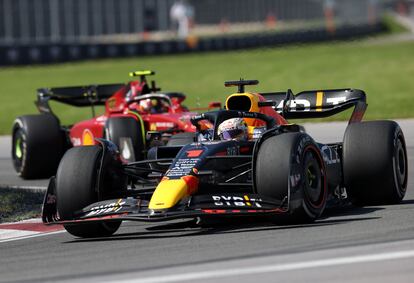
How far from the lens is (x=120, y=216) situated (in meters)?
9.86

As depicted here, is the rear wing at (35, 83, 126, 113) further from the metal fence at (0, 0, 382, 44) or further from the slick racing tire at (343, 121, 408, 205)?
the metal fence at (0, 0, 382, 44)

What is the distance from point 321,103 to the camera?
12773 mm

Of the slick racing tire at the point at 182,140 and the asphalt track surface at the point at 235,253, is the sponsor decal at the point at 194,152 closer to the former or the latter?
the asphalt track surface at the point at 235,253

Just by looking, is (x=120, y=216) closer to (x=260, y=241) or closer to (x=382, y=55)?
(x=260, y=241)

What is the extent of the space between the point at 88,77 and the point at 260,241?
32.5 meters

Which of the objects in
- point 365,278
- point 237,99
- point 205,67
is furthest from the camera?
point 205,67

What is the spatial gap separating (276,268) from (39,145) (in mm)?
10162

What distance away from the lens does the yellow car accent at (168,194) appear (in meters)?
9.70

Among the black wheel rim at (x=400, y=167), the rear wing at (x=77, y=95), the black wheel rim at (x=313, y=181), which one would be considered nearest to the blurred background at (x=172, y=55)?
the rear wing at (x=77, y=95)

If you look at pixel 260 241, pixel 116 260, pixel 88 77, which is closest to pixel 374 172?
pixel 260 241

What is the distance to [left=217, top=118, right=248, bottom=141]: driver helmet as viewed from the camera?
11031mm

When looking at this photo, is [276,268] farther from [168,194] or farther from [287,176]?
[168,194]

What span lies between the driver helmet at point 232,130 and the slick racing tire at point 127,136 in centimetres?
464

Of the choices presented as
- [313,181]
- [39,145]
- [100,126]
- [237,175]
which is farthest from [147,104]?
[313,181]
